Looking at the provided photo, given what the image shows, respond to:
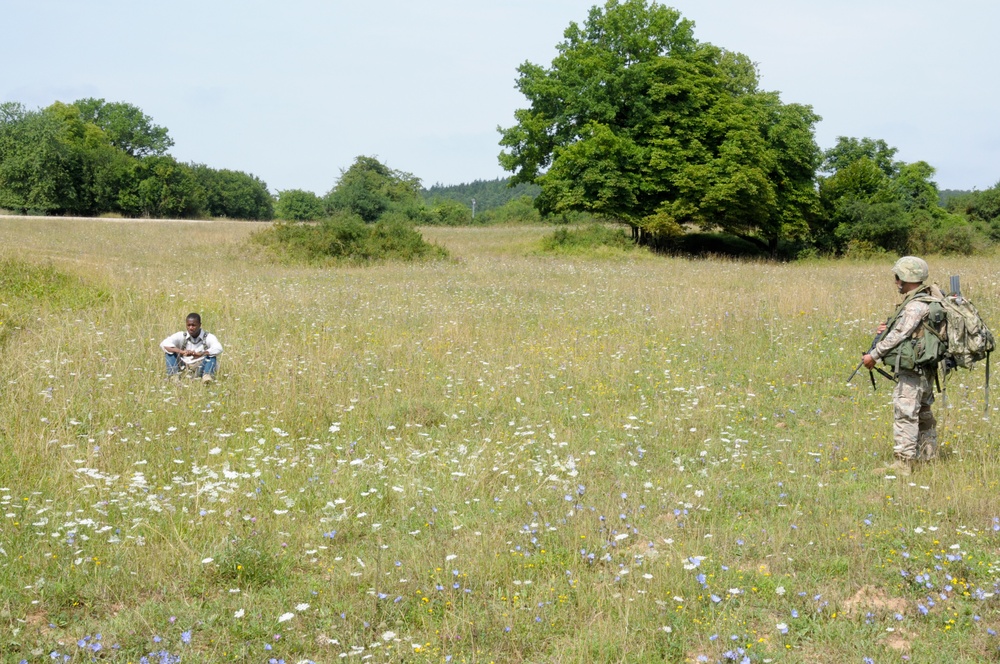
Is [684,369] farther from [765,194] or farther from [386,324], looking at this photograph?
[765,194]

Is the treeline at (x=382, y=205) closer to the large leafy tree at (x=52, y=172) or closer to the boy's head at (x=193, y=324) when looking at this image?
the large leafy tree at (x=52, y=172)

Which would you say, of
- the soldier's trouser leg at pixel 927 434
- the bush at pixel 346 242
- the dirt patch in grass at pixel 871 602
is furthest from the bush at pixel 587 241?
the dirt patch in grass at pixel 871 602

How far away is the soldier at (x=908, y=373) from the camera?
7098mm

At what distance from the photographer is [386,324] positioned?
13898 mm

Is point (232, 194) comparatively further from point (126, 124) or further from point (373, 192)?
point (373, 192)

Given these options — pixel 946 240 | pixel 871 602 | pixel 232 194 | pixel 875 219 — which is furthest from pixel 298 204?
pixel 871 602

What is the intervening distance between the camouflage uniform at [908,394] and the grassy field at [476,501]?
1.16ft

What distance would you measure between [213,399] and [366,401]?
1786 millimetres

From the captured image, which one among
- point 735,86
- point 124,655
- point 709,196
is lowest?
point 124,655

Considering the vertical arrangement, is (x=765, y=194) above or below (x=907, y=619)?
above

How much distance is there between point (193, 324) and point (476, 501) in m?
5.22

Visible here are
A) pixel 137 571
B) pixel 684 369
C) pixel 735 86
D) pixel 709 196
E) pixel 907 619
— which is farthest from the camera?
pixel 735 86

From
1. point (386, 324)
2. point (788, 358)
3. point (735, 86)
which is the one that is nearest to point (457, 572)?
point (788, 358)

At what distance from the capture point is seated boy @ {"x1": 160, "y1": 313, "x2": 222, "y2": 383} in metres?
9.80
